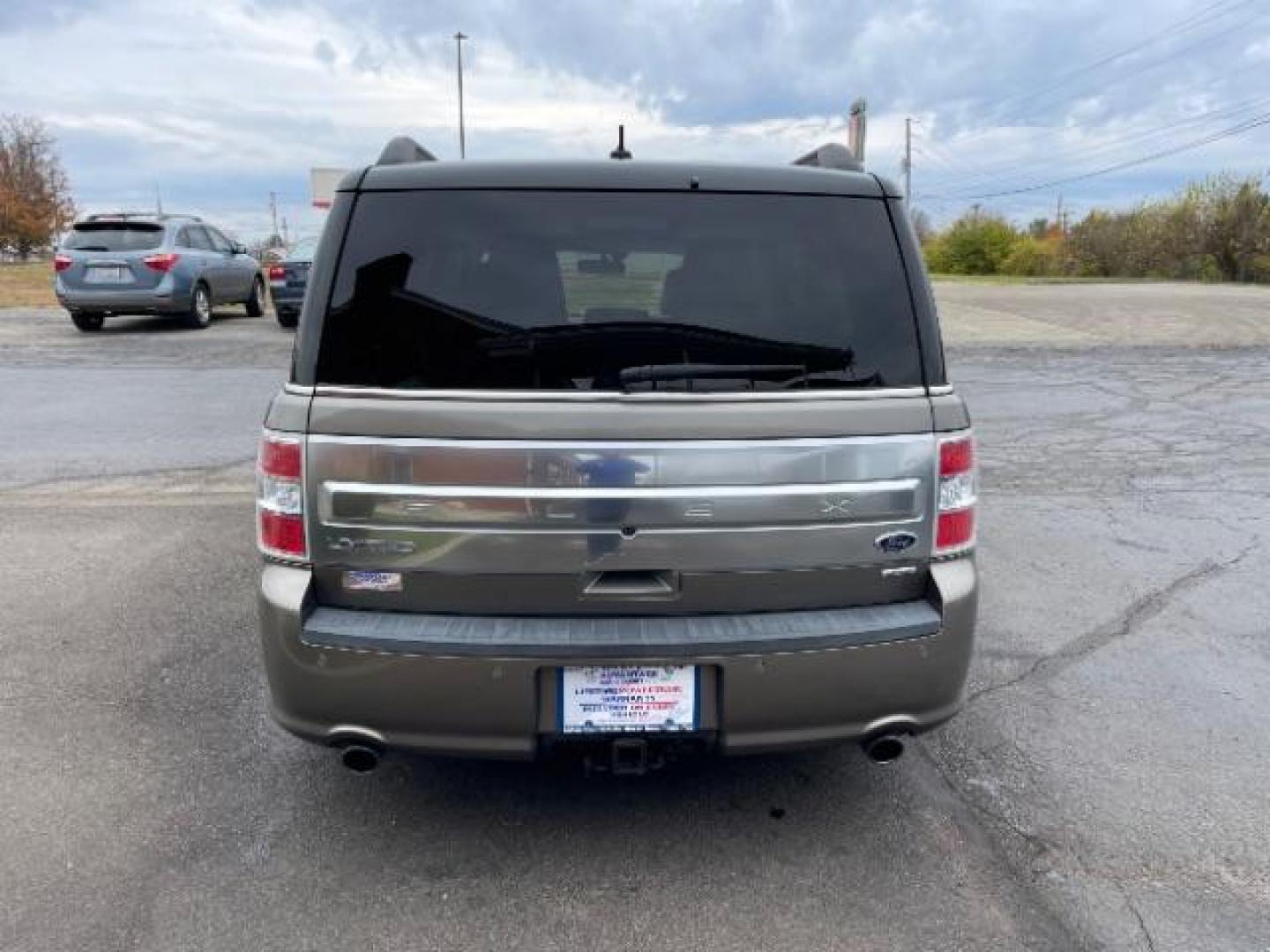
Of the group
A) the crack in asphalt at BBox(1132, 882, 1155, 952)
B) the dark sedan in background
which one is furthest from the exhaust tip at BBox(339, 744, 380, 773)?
the dark sedan in background

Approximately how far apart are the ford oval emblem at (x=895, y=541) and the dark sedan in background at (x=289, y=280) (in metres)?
15.1

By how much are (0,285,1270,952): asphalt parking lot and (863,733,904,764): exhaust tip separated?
302mm

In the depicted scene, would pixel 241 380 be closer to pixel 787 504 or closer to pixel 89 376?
pixel 89 376

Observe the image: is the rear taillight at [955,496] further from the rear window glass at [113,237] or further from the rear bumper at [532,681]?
the rear window glass at [113,237]

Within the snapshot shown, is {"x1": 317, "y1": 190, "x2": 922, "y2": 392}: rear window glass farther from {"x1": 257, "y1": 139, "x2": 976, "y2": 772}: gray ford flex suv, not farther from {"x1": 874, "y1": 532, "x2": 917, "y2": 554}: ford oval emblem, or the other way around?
{"x1": 874, "y1": 532, "x2": 917, "y2": 554}: ford oval emblem

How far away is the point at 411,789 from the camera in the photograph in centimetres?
313

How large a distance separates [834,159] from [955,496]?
1260mm

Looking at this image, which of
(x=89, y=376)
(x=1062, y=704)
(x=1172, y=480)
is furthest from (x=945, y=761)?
(x=89, y=376)

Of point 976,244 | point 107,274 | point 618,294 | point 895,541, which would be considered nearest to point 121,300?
point 107,274

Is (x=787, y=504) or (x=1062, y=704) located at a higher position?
(x=787, y=504)

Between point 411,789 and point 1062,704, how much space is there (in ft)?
7.97

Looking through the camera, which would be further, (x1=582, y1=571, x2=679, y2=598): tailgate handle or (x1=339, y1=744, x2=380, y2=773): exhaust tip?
(x1=339, y1=744, x2=380, y2=773): exhaust tip

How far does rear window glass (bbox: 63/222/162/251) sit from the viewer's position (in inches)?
609

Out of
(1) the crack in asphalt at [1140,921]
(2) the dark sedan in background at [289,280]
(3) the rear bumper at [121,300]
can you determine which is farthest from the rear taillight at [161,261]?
(1) the crack in asphalt at [1140,921]
